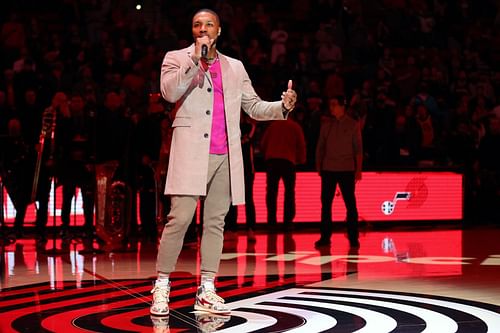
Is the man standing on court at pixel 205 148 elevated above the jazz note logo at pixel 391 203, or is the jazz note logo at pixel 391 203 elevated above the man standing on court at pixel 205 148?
the man standing on court at pixel 205 148

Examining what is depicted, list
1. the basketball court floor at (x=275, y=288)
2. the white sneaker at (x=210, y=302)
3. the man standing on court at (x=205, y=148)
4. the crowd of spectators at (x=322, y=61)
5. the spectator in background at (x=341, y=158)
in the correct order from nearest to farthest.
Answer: the basketball court floor at (x=275, y=288) < the man standing on court at (x=205, y=148) < the white sneaker at (x=210, y=302) < the spectator in background at (x=341, y=158) < the crowd of spectators at (x=322, y=61)

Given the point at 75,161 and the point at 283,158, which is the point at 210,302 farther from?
the point at 283,158

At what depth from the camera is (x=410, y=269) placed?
9.15 metres

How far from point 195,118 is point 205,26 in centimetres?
59

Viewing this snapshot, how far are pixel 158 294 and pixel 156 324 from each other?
0.39 m

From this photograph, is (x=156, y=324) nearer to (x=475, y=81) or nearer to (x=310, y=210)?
(x=310, y=210)

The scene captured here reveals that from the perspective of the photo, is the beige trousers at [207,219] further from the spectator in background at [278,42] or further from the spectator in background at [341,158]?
the spectator in background at [278,42]

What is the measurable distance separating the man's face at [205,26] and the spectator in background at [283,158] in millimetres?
7149

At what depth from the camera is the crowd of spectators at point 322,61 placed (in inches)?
603

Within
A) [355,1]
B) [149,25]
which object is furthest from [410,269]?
[355,1]

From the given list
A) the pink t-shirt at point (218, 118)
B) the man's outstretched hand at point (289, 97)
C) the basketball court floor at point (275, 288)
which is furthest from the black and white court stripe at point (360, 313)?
the man's outstretched hand at point (289, 97)

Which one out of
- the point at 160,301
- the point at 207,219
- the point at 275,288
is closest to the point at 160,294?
the point at 160,301

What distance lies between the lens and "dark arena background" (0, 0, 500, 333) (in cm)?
676

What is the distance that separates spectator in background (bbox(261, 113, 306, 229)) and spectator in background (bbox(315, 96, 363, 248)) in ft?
4.78
